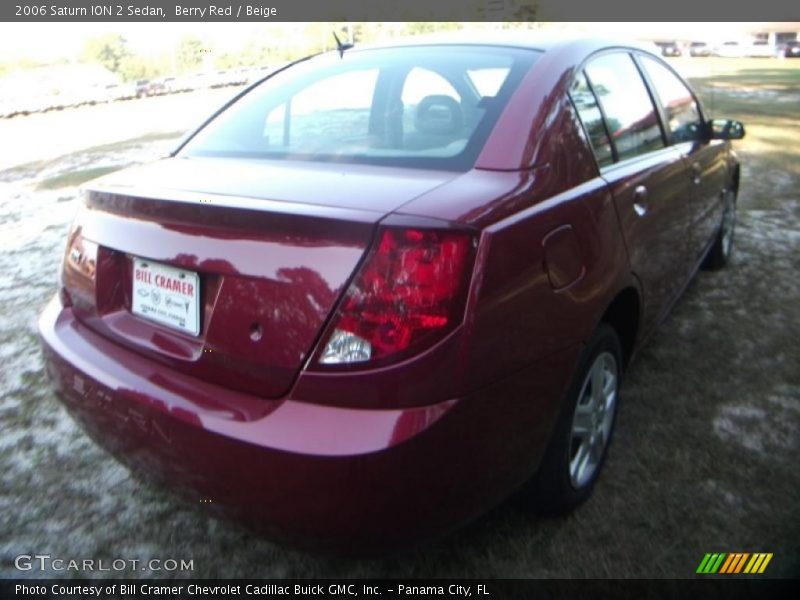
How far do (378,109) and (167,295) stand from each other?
1.19 m

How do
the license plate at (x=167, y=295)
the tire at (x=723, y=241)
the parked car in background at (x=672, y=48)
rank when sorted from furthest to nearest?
the parked car in background at (x=672, y=48) → the tire at (x=723, y=241) → the license plate at (x=167, y=295)

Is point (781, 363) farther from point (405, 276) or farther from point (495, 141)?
point (405, 276)

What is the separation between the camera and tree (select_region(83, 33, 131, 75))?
40.1 meters

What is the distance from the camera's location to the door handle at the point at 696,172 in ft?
9.96

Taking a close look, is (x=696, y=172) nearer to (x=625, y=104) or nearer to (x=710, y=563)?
(x=625, y=104)

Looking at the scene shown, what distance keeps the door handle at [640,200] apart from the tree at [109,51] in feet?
143

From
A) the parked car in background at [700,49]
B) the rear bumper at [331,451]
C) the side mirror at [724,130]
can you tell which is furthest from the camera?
the parked car in background at [700,49]

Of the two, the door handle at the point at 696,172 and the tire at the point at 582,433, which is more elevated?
the door handle at the point at 696,172

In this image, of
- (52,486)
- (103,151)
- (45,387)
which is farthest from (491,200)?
(103,151)

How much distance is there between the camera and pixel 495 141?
180 cm

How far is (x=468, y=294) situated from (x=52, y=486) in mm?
1874
